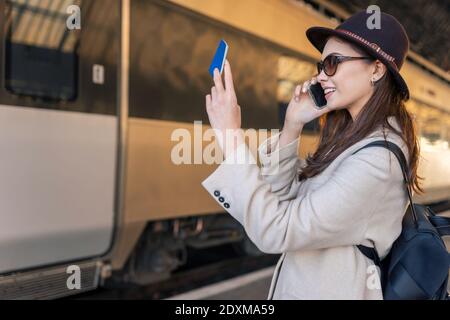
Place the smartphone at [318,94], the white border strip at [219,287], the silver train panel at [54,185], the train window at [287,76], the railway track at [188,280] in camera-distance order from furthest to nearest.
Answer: the train window at [287,76] < the railway track at [188,280] < the white border strip at [219,287] < the silver train panel at [54,185] < the smartphone at [318,94]

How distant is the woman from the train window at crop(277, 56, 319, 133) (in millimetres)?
4082

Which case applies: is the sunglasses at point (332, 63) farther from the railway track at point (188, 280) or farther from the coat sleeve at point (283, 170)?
the railway track at point (188, 280)

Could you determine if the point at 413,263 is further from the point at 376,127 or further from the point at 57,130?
the point at 57,130

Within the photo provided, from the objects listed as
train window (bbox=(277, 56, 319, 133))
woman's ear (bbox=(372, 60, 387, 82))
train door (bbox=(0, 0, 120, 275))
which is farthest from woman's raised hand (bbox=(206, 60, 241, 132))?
train window (bbox=(277, 56, 319, 133))

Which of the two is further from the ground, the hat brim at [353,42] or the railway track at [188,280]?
the hat brim at [353,42]

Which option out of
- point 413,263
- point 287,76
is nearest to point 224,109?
point 413,263

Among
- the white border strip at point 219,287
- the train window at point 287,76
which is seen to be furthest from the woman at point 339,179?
the train window at point 287,76

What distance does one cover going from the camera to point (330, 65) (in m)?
1.35

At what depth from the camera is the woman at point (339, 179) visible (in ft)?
3.85

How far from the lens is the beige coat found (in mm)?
1168

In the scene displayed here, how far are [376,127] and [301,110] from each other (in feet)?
0.78

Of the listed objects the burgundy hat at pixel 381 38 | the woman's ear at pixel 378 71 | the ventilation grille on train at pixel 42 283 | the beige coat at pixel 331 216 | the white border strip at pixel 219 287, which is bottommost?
the white border strip at pixel 219 287

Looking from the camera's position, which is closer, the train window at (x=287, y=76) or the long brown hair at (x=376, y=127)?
the long brown hair at (x=376, y=127)

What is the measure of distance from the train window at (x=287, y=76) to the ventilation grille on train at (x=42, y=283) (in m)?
2.89
